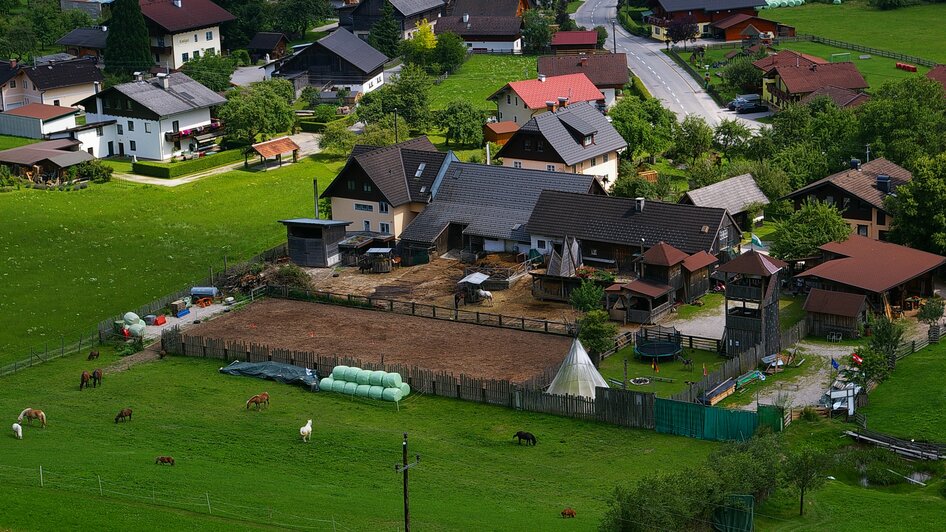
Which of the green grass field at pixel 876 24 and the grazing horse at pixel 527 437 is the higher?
the green grass field at pixel 876 24

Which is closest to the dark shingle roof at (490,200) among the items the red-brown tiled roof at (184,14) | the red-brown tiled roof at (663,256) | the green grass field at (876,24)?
the red-brown tiled roof at (663,256)

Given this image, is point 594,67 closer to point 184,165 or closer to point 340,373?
point 184,165

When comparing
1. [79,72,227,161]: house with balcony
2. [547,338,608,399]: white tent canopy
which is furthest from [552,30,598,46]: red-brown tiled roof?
[547,338,608,399]: white tent canopy

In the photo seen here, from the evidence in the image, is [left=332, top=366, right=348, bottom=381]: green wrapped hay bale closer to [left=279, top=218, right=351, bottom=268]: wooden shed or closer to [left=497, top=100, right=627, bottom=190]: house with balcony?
[left=279, top=218, right=351, bottom=268]: wooden shed

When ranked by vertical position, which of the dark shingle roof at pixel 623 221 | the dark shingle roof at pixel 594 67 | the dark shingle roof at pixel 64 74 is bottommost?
the dark shingle roof at pixel 623 221

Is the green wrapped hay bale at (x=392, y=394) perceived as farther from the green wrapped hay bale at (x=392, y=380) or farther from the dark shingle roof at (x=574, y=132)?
the dark shingle roof at (x=574, y=132)

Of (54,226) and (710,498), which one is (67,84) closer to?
(54,226)

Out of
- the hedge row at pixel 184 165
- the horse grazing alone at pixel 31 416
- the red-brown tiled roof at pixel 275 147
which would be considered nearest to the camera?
the horse grazing alone at pixel 31 416
